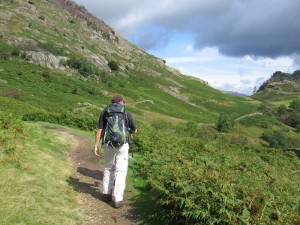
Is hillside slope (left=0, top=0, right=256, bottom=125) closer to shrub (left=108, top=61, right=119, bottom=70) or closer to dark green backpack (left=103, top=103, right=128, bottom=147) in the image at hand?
shrub (left=108, top=61, right=119, bottom=70)

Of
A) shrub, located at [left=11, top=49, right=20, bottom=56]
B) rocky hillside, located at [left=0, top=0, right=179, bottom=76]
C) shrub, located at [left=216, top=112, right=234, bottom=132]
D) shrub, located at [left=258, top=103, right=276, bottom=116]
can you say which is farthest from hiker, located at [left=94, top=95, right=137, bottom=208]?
shrub, located at [left=258, top=103, right=276, bottom=116]

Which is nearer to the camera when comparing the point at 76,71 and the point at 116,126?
the point at 116,126

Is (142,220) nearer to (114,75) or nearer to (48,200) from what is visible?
(48,200)

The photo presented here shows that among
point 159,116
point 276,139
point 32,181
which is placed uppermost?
point 159,116

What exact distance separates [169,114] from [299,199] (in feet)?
287

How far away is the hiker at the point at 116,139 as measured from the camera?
436 inches

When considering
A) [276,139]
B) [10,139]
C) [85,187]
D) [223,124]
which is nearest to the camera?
[85,187]

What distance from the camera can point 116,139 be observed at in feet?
36.0

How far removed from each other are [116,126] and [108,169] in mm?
1458

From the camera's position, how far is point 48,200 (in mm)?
10719

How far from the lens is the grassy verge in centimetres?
966

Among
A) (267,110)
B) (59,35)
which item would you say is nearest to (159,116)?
(59,35)

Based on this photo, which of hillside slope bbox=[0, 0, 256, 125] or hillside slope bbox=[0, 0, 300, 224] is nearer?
hillside slope bbox=[0, 0, 300, 224]

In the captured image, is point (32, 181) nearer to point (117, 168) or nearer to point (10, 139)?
point (117, 168)
